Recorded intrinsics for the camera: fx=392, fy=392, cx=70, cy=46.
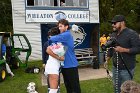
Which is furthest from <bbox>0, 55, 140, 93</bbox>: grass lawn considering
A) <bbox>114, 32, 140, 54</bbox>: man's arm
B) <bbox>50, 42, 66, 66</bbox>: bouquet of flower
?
<bbox>114, 32, 140, 54</bbox>: man's arm

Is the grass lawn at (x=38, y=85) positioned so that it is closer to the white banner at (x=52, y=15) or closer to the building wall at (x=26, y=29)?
the white banner at (x=52, y=15)

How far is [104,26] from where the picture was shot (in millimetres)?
36906

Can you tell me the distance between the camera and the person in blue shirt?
23.0 feet

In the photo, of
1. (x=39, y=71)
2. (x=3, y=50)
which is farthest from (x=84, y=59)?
(x=3, y=50)

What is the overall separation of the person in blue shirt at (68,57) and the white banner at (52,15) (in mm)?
12417

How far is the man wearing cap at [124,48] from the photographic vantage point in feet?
20.3

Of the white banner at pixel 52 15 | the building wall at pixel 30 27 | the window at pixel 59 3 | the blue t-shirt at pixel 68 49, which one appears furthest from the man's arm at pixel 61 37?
the building wall at pixel 30 27

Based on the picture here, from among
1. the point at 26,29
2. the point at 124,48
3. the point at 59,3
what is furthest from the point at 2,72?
the point at 59,3

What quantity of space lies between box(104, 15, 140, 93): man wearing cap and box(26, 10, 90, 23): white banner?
13433mm

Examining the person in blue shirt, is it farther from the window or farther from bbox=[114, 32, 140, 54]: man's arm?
the window

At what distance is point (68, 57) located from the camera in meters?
7.22

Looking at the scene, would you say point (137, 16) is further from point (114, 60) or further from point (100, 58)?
point (114, 60)

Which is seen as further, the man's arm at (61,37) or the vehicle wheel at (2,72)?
the vehicle wheel at (2,72)

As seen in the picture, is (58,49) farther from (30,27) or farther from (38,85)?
(30,27)
